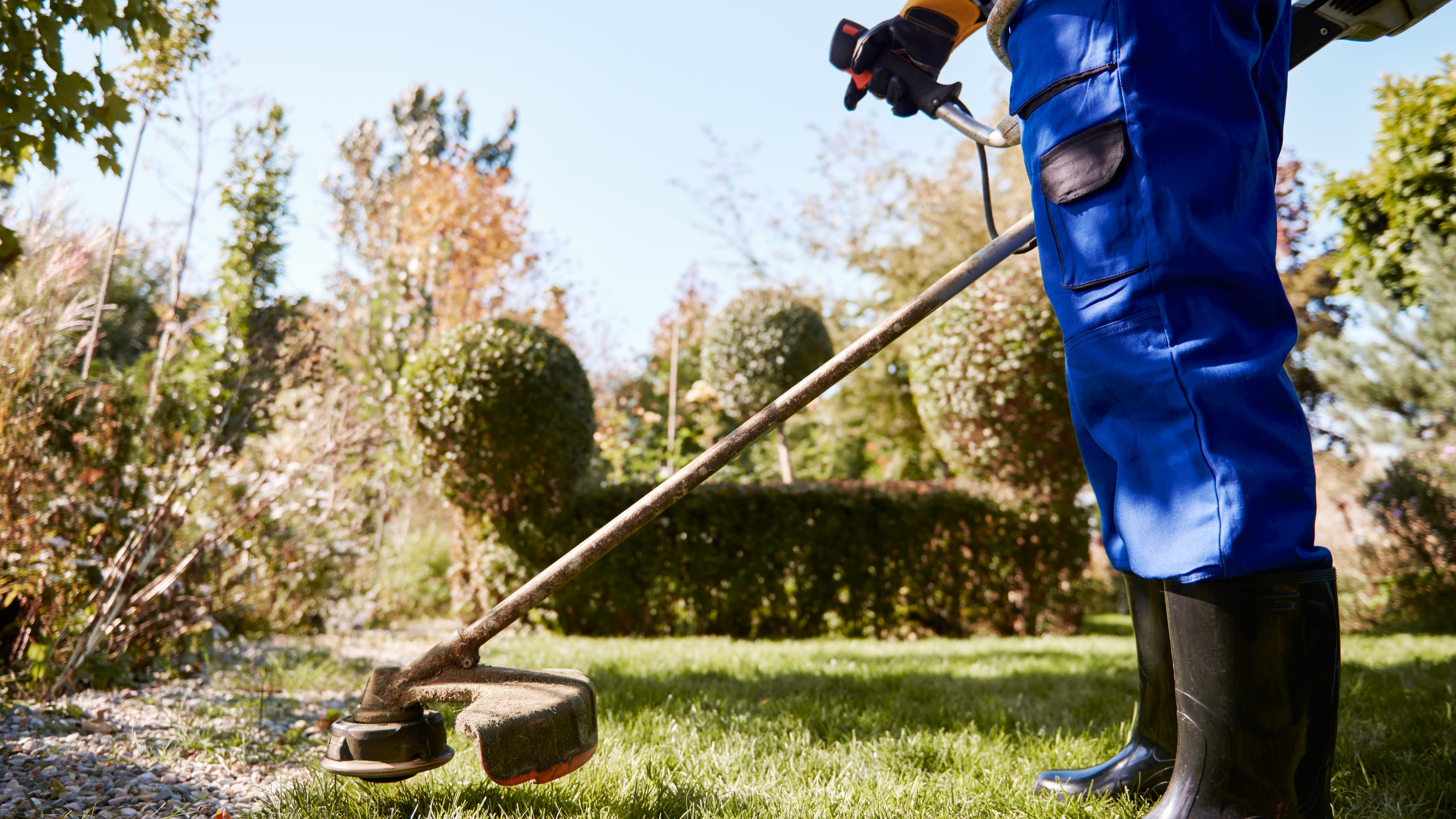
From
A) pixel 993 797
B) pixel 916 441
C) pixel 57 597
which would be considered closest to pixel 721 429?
pixel 916 441

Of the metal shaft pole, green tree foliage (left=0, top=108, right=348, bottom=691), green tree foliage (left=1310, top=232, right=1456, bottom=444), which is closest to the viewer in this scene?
the metal shaft pole

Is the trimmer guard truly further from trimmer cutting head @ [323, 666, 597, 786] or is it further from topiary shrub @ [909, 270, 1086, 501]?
topiary shrub @ [909, 270, 1086, 501]

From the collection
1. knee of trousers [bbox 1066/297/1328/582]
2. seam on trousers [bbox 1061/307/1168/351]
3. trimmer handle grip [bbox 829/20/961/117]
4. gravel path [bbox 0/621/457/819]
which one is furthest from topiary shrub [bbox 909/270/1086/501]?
knee of trousers [bbox 1066/297/1328/582]

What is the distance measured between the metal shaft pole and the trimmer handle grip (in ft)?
1.38

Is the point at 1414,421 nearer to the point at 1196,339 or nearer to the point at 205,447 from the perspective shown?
the point at 1196,339

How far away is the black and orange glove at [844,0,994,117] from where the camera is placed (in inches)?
71.8

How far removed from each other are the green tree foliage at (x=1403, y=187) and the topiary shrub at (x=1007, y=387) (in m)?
2.29

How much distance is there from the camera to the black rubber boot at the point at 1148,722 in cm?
151

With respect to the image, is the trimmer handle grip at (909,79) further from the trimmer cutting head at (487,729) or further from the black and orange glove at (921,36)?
the trimmer cutting head at (487,729)

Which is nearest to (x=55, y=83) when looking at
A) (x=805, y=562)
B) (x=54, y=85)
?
(x=54, y=85)

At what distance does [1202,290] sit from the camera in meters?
1.15

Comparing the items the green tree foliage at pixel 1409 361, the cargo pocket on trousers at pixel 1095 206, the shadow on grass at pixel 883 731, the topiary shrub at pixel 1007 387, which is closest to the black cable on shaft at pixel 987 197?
the cargo pocket on trousers at pixel 1095 206

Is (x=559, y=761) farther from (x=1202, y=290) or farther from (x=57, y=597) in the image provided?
(x=57, y=597)

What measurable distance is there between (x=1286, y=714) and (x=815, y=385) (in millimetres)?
885
